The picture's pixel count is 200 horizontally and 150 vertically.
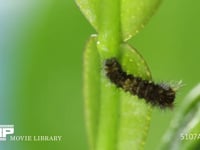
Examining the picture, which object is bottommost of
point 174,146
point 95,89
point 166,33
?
point 174,146

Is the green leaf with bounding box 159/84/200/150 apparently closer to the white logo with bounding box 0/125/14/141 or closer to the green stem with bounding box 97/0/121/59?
the green stem with bounding box 97/0/121/59

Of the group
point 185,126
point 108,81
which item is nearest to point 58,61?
point 108,81

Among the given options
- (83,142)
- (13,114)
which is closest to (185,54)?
(83,142)

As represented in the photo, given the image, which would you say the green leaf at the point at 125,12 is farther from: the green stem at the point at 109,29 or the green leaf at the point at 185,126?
the green leaf at the point at 185,126

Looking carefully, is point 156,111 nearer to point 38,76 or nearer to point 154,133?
point 154,133

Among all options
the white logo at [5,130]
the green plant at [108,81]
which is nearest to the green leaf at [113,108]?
the green plant at [108,81]

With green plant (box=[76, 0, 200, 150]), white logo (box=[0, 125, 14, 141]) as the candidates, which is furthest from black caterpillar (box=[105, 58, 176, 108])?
white logo (box=[0, 125, 14, 141])
